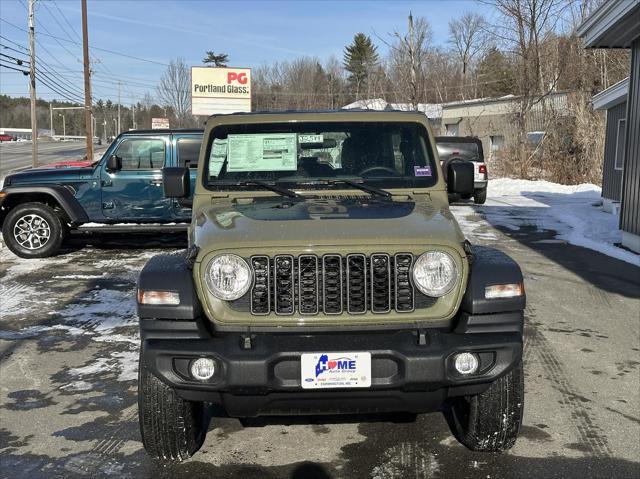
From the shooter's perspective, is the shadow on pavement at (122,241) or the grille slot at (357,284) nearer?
the grille slot at (357,284)

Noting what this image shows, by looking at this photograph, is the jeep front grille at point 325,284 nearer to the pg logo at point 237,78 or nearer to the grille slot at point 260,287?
the grille slot at point 260,287

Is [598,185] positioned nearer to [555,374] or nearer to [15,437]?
[555,374]

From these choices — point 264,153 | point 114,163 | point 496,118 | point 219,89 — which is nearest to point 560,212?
point 114,163

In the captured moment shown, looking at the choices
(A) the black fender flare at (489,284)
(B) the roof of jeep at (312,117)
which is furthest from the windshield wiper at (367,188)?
(A) the black fender flare at (489,284)

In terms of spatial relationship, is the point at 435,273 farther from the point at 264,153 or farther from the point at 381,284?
the point at 264,153

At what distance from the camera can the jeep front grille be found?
10.3ft

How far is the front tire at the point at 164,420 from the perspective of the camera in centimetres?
327

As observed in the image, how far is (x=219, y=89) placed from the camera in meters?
29.2

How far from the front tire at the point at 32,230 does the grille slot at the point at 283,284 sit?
817 cm

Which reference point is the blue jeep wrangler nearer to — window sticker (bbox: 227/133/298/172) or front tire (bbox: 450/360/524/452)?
window sticker (bbox: 227/133/298/172)

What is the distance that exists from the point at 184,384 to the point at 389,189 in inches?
73.7

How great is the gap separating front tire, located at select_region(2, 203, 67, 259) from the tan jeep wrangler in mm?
7570

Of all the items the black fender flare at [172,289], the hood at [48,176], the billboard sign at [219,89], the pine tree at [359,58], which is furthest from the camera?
the pine tree at [359,58]

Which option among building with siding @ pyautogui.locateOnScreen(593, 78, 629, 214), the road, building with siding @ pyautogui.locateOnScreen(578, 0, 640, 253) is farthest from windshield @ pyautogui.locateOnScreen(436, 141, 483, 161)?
the road
